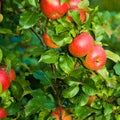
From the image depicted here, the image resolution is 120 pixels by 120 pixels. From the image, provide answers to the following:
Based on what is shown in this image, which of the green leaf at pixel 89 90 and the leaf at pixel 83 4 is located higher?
the leaf at pixel 83 4

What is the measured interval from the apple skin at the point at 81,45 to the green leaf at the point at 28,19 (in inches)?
6.2

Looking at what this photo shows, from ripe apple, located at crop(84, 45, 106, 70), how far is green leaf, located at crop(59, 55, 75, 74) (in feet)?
0.20

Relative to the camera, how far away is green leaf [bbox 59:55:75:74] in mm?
1643

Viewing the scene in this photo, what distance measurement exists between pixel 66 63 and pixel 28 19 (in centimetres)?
21

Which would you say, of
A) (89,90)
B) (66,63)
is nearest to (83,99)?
(89,90)

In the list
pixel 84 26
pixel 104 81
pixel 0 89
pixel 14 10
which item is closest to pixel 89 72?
pixel 104 81

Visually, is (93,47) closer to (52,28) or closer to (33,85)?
(52,28)

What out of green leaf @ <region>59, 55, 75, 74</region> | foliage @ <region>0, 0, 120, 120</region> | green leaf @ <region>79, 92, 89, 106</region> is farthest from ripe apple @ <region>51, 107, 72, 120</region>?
green leaf @ <region>59, 55, 75, 74</region>

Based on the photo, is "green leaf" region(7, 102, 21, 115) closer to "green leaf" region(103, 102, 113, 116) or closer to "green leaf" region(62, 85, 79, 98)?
"green leaf" region(62, 85, 79, 98)

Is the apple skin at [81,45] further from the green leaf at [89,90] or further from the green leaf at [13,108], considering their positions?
the green leaf at [13,108]

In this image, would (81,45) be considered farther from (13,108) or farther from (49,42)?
(13,108)

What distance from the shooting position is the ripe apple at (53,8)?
1.56m

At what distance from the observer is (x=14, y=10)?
221 centimetres

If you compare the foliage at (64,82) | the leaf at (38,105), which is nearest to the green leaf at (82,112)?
the foliage at (64,82)
